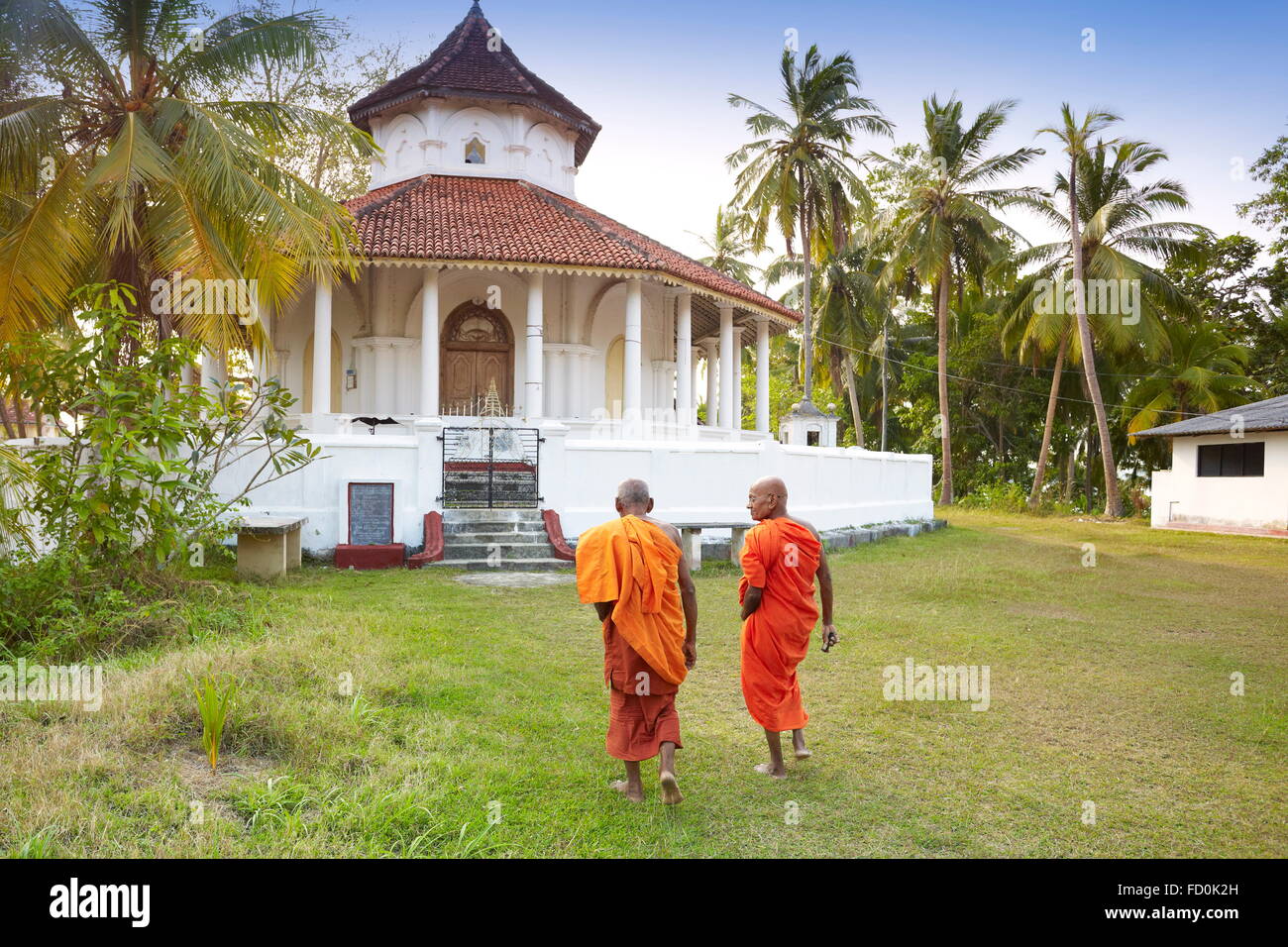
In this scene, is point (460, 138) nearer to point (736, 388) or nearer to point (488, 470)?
point (736, 388)

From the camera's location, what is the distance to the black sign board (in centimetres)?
1191

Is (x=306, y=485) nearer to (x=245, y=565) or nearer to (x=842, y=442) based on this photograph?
(x=245, y=565)

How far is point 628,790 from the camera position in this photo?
4.19m

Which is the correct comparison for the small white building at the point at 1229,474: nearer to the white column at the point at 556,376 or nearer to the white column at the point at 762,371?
the white column at the point at 762,371

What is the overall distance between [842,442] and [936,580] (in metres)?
34.9

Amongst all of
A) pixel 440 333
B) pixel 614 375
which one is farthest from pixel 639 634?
pixel 614 375

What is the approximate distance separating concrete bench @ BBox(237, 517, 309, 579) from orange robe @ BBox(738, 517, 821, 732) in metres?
7.18

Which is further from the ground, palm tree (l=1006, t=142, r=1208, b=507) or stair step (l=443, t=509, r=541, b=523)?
palm tree (l=1006, t=142, r=1208, b=507)

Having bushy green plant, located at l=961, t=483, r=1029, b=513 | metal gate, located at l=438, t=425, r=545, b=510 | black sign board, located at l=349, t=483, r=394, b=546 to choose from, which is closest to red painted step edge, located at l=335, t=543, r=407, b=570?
black sign board, located at l=349, t=483, r=394, b=546

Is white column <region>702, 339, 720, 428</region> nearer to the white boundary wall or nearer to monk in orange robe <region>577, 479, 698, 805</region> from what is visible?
the white boundary wall

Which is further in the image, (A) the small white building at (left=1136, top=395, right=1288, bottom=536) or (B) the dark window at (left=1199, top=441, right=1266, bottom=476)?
(B) the dark window at (left=1199, top=441, right=1266, bottom=476)

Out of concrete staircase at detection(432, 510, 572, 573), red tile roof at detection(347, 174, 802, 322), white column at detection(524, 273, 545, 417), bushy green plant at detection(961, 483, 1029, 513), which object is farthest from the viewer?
bushy green plant at detection(961, 483, 1029, 513)
